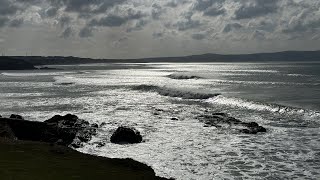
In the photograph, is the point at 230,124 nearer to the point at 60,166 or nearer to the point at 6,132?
the point at 6,132

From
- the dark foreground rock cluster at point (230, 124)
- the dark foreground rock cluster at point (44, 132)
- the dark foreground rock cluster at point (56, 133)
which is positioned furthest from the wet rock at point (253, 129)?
the dark foreground rock cluster at point (44, 132)

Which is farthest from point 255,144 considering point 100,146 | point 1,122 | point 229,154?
point 1,122

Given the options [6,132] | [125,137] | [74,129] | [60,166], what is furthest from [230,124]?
[60,166]

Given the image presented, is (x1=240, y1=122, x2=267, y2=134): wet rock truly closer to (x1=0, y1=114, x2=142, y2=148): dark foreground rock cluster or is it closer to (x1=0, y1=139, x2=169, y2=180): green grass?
(x1=0, y1=114, x2=142, y2=148): dark foreground rock cluster

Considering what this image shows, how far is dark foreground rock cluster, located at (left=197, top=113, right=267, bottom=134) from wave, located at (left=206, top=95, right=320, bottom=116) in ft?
28.4

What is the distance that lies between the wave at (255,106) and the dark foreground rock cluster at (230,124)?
8.66 metres

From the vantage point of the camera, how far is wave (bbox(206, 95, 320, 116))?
45750 mm

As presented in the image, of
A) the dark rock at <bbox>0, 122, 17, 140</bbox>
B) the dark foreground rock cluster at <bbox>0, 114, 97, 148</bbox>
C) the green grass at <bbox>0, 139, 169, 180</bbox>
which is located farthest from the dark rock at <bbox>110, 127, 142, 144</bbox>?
the dark rock at <bbox>0, 122, 17, 140</bbox>

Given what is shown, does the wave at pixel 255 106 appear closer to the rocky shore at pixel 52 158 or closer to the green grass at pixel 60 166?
the rocky shore at pixel 52 158

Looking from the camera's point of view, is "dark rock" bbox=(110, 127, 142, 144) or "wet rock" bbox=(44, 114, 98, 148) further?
"wet rock" bbox=(44, 114, 98, 148)

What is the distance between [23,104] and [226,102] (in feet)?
96.4

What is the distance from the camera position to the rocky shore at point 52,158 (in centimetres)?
1945

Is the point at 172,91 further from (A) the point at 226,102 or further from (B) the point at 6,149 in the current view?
(B) the point at 6,149

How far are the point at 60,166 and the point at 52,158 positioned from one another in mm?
1962
